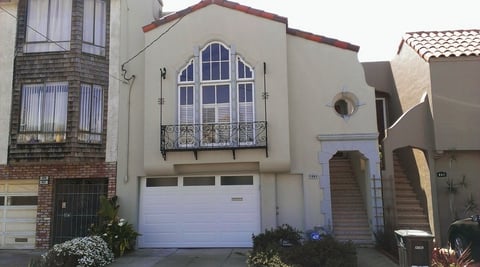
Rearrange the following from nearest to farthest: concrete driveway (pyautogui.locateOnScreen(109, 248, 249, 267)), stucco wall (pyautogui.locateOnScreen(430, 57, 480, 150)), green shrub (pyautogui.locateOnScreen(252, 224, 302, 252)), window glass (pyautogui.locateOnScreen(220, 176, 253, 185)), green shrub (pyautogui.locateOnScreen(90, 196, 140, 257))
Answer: green shrub (pyautogui.locateOnScreen(252, 224, 302, 252)), concrete driveway (pyautogui.locateOnScreen(109, 248, 249, 267)), green shrub (pyautogui.locateOnScreen(90, 196, 140, 257)), stucco wall (pyautogui.locateOnScreen(430, 57, 480, 150)), window glass (pyautogui.locateOnScreen(220, 176, 253, 185))

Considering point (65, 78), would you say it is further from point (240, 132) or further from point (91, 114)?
point (240, 132)

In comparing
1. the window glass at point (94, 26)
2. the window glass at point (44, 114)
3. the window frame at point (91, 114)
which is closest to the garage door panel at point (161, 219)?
the window frame at point (91, 114)

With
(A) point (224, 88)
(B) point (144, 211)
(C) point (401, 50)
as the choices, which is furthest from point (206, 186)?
(C) point (401, 50)

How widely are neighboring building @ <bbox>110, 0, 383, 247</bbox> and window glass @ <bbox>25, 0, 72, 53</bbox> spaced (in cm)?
259

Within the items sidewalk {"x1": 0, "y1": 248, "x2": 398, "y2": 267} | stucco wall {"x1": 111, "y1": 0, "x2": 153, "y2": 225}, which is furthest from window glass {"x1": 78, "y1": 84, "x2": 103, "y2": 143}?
sidewalk {"x1": 0, "y1": 248, "x2": 398, "y2": 267}

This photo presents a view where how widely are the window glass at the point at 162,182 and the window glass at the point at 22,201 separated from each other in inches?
143

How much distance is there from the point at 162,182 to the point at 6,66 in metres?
6.07

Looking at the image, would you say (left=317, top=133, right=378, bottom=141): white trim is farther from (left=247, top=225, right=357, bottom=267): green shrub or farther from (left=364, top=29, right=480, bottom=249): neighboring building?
(left=247, top=225, right=357, bottom=267): green shrub

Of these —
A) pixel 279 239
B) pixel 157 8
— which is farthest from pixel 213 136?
pixel 157 8

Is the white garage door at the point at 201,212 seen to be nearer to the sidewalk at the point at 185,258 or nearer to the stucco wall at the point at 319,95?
the sidewalk at the point at 185,258

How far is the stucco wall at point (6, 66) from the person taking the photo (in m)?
13.4

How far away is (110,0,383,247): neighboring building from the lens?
12688 millimetres

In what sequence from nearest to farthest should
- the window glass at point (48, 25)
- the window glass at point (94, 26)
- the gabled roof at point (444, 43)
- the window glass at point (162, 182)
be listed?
the gabled roof at point (444, 43) < the window glass at point (162, 182) < the window glass at point (48, 25) < the window glass at point (94, 26)

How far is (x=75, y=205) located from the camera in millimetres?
13469
